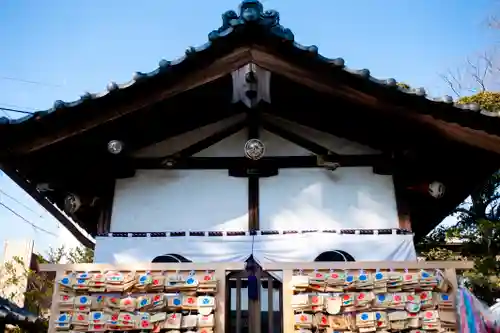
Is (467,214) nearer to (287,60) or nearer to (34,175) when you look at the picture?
(287,60)

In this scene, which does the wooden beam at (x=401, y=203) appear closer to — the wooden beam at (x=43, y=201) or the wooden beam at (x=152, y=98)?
the wooden beam at (x=152, y=98)

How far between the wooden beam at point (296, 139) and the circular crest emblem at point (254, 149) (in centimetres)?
45

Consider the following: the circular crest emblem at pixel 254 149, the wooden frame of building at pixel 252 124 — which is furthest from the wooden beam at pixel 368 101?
the circular crest emblem at pixel 254 149

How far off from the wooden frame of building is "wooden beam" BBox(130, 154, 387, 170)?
0.01 metres

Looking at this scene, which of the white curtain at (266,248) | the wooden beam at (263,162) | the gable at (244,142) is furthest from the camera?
the gable at (244,142)

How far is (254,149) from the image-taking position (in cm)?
621

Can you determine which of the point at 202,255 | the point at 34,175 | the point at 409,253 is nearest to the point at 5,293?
the point at 34,175

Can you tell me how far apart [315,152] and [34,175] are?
3.66 meters

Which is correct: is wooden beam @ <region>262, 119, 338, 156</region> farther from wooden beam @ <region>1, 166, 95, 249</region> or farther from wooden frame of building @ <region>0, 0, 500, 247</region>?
wooden beam @ <region>1, 166, 95, 249</region>

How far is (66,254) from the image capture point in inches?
877

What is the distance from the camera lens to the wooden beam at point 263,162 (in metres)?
6.41

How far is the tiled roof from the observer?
4.96 meters

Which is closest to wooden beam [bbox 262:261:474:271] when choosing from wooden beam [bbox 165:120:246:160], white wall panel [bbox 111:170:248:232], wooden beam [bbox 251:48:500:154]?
white wall panel [bbox 111:170:248:232]

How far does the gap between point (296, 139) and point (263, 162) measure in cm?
56
